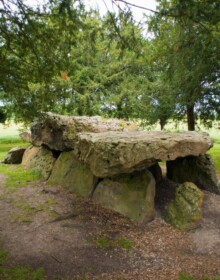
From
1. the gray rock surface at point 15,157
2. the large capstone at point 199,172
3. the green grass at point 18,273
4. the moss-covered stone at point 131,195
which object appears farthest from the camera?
the gray rock surface at point 15,157

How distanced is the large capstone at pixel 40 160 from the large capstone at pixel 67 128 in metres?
0.45

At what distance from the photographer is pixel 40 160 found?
1044cm

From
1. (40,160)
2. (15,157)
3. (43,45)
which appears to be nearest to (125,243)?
(43,45)

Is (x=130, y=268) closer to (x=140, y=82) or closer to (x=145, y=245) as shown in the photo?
(x=145, y=245)

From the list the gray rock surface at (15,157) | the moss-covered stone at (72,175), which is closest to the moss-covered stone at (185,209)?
the moss-covered stone at (72,175)

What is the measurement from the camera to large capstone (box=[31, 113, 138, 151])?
8.64 meters

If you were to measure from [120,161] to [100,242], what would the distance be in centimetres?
155

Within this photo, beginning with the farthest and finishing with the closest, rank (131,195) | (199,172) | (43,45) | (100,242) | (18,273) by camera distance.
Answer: (199,172) → (131,195) → (43,45) → (100,242) → (18,273)

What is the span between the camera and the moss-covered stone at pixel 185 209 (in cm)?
611

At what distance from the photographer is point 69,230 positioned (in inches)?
231

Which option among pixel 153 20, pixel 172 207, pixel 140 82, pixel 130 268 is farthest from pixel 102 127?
pixel 140 82

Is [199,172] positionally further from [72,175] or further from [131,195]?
[72,175]

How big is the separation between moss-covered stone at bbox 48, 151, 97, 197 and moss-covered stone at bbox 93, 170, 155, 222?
622 mm

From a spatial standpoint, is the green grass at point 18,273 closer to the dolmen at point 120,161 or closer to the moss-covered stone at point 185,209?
the dolmen at point 120,161
